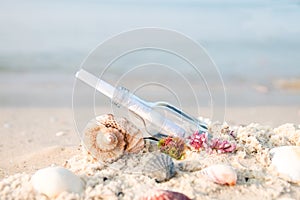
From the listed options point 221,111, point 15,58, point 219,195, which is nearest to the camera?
point 219,195

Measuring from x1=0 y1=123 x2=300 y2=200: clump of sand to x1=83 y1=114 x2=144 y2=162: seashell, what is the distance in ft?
0.21

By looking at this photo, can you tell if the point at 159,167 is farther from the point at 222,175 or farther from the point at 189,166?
the point at 222,175

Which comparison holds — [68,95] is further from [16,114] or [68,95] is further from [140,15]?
[140,15]

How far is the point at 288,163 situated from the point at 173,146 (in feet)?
2.65

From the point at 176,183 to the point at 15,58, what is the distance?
27.3ft

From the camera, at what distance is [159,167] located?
10.7 feet

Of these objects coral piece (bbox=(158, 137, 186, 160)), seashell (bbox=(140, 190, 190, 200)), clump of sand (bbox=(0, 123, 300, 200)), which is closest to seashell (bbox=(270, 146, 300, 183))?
clump of sand (bbox=(0, 123, 300, 200))

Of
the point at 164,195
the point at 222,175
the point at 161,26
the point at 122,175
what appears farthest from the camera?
the point at 161,26

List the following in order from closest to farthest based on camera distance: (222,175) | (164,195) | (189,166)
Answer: (164,195) < (222,175) < (189,166)

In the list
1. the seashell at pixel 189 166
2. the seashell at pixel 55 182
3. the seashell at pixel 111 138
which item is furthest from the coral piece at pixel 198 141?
the seashell at pixel 55 182

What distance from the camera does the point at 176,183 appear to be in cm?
322

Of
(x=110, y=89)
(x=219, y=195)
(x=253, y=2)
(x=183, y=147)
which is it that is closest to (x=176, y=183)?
(x=219, y=195)

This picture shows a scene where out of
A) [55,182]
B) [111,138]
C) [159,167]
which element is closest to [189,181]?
[159,167]

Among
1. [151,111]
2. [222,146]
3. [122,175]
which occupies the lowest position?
[122,175]
